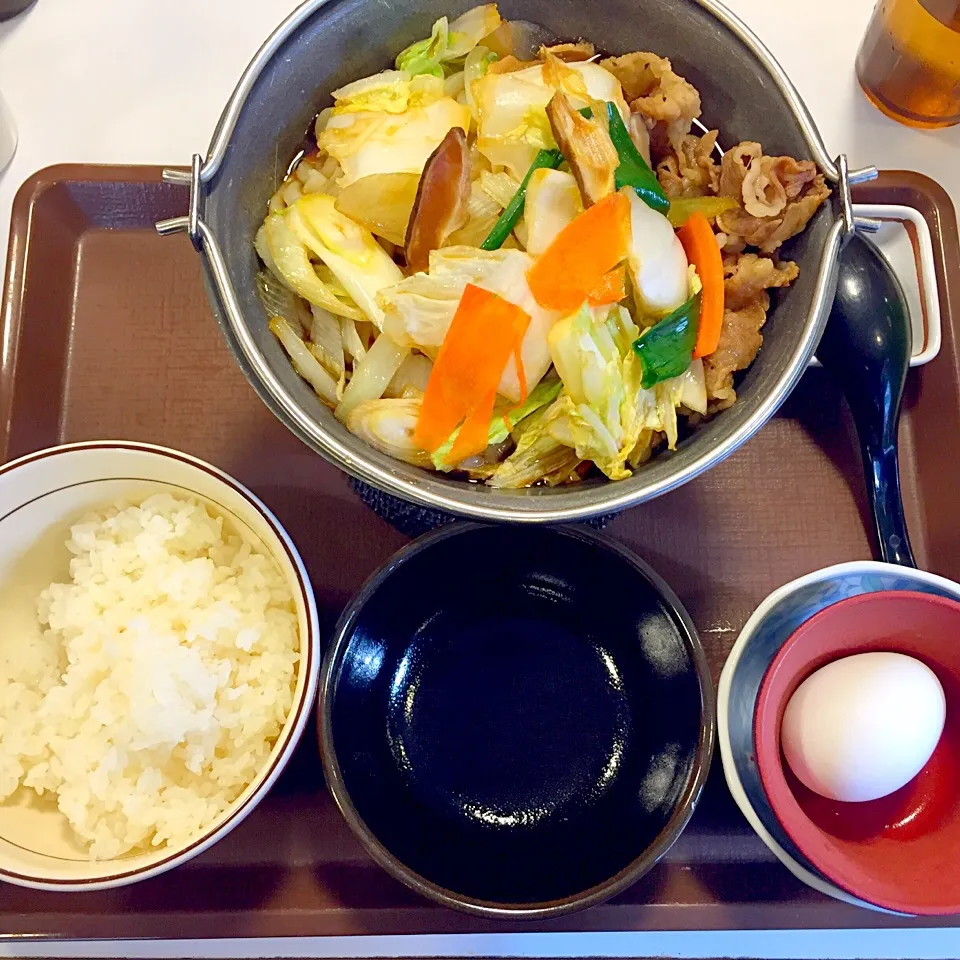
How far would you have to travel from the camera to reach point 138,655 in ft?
3.15

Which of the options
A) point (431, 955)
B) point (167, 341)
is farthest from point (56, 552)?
point (431, 955)

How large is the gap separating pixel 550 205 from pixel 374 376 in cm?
28

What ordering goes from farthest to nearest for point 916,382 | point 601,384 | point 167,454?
1. point 916,382
2. point 167,454
3. point 601,384

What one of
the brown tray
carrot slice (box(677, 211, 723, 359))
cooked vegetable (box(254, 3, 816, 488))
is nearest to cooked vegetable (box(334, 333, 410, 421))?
cooked vegetable (box(254, 3, 816, 488))

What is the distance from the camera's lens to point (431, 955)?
103cm

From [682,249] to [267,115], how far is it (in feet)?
1.71

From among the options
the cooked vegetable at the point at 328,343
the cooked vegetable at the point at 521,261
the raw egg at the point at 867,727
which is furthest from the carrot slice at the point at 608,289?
the raw egg at the point at 867,727

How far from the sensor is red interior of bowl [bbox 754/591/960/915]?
2.81 feet

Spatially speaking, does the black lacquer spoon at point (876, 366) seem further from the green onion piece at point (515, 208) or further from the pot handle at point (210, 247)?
the pot handle at point (210, 247)

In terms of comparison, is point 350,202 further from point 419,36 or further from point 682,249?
point 682,249

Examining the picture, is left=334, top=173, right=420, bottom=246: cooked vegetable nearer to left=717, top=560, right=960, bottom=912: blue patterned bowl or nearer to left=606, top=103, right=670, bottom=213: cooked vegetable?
left=606, top=103, right=670, bottom=213: cooked vegetable

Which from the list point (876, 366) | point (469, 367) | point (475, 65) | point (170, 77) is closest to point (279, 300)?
point (469, 367)

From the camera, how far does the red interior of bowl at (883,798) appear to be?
0.86 m

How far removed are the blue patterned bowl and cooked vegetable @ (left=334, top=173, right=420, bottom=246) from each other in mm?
656
